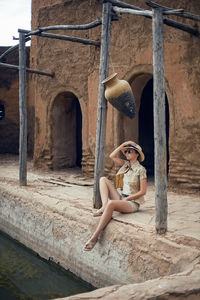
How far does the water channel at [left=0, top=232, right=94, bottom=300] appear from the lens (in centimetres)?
461

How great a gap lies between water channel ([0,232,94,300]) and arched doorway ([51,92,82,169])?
4.50 meters

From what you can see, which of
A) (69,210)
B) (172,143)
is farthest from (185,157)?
(69,210)

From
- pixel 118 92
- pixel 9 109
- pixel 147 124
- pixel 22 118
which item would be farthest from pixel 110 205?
pixel 9 109

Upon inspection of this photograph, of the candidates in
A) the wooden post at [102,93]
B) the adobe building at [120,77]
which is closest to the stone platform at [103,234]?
the wooden post at [102,93]

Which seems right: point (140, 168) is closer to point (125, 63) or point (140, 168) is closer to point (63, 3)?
point (125, 63)

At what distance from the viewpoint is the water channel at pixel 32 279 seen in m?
4.61

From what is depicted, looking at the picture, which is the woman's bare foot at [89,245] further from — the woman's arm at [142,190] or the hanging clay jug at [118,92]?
the hanging clay jug at [118,92]

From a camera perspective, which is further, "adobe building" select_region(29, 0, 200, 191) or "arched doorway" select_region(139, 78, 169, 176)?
"arched doorway" select_region(139, 78, 169, 176)

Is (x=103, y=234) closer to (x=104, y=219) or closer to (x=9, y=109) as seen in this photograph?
(x=104, y=219)

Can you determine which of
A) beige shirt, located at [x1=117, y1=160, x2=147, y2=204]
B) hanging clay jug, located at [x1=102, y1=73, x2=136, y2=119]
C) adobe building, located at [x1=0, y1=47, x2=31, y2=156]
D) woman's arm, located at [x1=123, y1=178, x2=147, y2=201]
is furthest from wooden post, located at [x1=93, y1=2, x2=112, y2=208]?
adobe building, located at [x1=0, y1=47, x2=31, y2=156]

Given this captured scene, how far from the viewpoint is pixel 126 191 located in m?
4.89

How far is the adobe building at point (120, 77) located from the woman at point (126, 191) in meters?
2.07

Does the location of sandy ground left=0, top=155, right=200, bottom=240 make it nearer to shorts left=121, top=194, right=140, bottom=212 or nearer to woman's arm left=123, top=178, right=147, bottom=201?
shorts left=121, top=194, right=140, bottom=212

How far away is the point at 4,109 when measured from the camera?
14.6 metres
